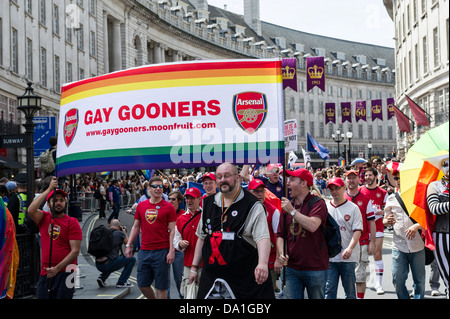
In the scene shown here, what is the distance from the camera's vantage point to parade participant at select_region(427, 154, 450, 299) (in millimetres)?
4641

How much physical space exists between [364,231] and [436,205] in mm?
4341

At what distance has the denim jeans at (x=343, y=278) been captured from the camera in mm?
7647

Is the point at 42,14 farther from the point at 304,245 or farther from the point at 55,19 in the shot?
the point at 304,245

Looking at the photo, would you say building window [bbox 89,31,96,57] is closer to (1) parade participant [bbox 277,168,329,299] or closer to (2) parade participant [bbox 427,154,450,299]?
(1) parade participant [bbox 277,168,329,299]

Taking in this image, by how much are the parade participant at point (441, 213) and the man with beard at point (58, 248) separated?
4077mm

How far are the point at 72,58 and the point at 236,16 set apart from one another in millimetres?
58626

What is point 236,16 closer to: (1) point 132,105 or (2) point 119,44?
(2) point 119,44

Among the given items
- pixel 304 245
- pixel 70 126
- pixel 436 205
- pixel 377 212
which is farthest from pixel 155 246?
pixel 436 205

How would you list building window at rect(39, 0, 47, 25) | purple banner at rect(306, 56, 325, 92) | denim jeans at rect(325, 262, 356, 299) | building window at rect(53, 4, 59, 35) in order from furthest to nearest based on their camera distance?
1. purple banner at rect(306, 56, 325, 92)
2. building window at rect(53, 4, 59, 35)
3. building window at rect(39, 0, 47, 25)
4. denim jeans at rect(325, 262, 356, 299)

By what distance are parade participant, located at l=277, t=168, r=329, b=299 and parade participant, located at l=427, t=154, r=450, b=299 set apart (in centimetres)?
165

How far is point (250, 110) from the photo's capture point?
6.04 meters

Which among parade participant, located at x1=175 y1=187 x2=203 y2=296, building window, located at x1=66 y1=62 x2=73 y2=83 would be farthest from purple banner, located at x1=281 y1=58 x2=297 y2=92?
parade participant, located at x1=175 y1=187 x2=203 y2=296

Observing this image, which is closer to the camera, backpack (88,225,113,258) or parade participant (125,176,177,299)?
parade participant (125,176,177,299)

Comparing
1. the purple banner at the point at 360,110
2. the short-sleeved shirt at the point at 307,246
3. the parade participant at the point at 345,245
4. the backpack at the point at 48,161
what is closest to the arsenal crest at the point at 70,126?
the short-sleeved shirt at the point at 307,246
